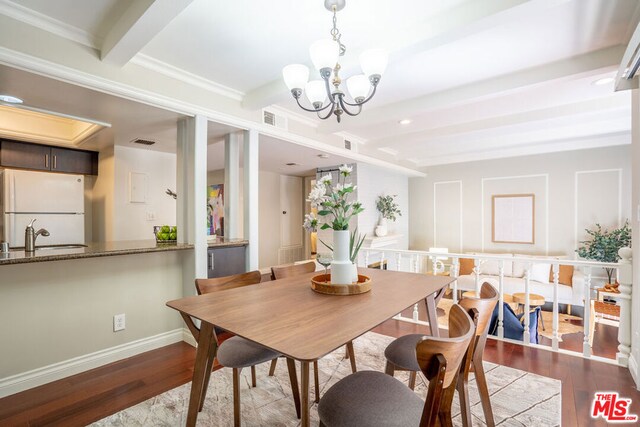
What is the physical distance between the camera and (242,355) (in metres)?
1.61

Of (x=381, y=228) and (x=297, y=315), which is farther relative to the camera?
(x=381, y=228)

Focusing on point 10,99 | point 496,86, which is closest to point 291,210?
point 496,86

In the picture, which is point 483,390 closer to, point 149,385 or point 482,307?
point 482,307

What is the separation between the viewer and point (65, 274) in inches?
91.2

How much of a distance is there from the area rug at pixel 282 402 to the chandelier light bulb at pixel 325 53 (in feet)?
6.52

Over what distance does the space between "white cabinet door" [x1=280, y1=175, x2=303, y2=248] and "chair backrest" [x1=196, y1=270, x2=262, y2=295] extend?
476 cm

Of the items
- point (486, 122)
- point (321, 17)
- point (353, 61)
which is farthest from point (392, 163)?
point (321, 17)

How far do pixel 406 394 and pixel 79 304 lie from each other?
2.49 m

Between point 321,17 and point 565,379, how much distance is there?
9.72ft

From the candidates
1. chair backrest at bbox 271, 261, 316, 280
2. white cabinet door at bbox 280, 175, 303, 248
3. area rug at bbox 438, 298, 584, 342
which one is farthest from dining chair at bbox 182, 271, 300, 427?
white cabinet door at bbox 280, 175, 303, 248

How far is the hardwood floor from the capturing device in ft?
6.05

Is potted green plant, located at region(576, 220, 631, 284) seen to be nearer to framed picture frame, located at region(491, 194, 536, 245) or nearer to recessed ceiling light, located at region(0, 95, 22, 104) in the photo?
framed picture frame, located at region(491, 194, 536, 245)

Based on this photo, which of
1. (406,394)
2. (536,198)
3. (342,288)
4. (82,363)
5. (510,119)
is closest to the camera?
(406,394)

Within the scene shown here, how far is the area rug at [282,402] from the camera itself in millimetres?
1761
